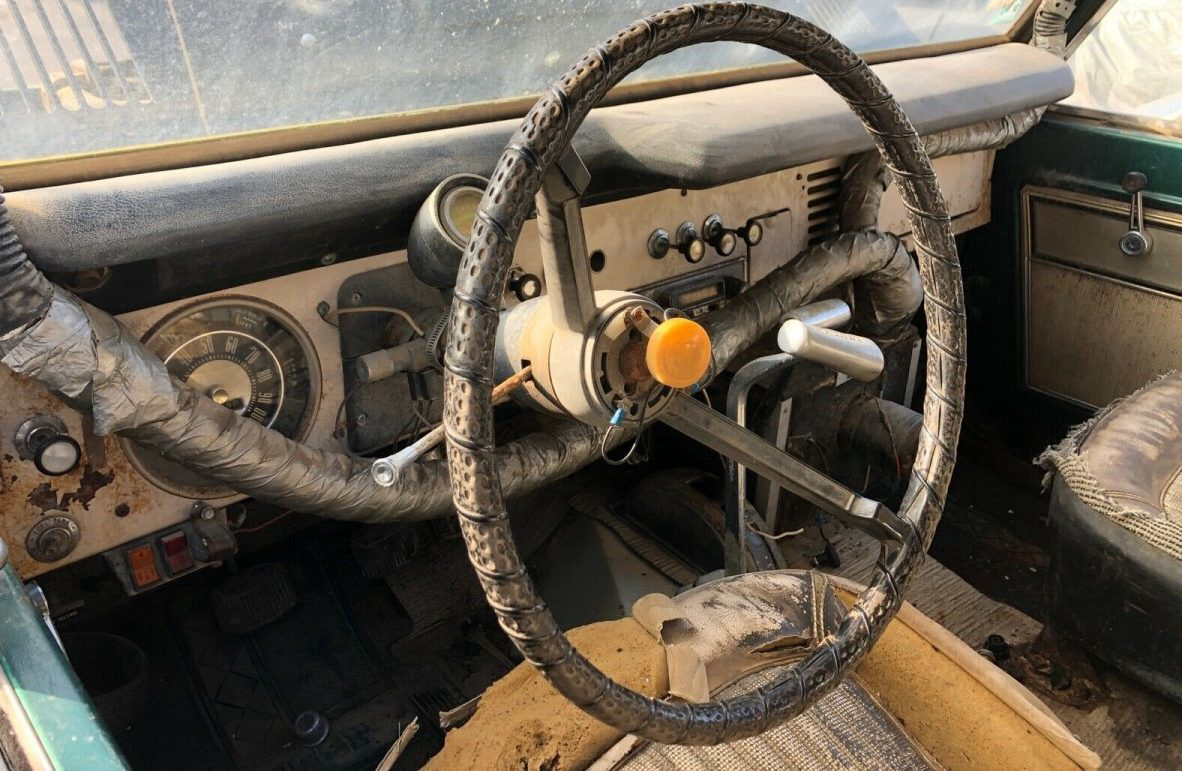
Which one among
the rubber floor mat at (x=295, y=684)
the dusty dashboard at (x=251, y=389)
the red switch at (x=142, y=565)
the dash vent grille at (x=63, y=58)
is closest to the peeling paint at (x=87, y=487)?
the dusty dashboard at (x=251, y=389)

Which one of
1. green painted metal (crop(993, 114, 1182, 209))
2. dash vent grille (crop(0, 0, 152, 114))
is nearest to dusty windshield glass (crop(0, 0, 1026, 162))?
dash vent grille (crop(0, 0, 152, 114))

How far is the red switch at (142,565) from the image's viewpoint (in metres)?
1.30

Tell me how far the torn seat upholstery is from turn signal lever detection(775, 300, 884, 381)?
794 millimetres

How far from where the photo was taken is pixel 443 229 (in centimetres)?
117

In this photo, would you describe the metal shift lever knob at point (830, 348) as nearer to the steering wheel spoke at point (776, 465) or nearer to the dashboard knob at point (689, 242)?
the steering wheel spoke at point (776, 465)

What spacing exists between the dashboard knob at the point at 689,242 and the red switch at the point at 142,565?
3.30ft

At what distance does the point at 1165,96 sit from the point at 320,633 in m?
2.35

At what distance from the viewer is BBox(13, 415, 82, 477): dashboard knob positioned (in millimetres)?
1104

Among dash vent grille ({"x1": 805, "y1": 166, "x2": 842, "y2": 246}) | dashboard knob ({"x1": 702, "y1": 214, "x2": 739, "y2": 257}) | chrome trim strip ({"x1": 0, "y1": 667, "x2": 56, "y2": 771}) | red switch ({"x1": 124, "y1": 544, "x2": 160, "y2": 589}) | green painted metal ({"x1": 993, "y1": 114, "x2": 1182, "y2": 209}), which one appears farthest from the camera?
green painted metal ({"x1": 993, "y1": 114, "x2": 1182, "y2": 209})

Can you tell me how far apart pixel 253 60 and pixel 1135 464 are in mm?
1533

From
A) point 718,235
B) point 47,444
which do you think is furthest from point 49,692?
point 718,235

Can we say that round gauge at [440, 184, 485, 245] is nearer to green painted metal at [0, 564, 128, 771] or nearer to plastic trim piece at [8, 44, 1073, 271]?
plastic trim piece at [8, 44, 1073, 271]

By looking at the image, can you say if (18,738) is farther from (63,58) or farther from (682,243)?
(682,243)

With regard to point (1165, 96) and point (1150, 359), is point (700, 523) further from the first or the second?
point (1165, 96)
